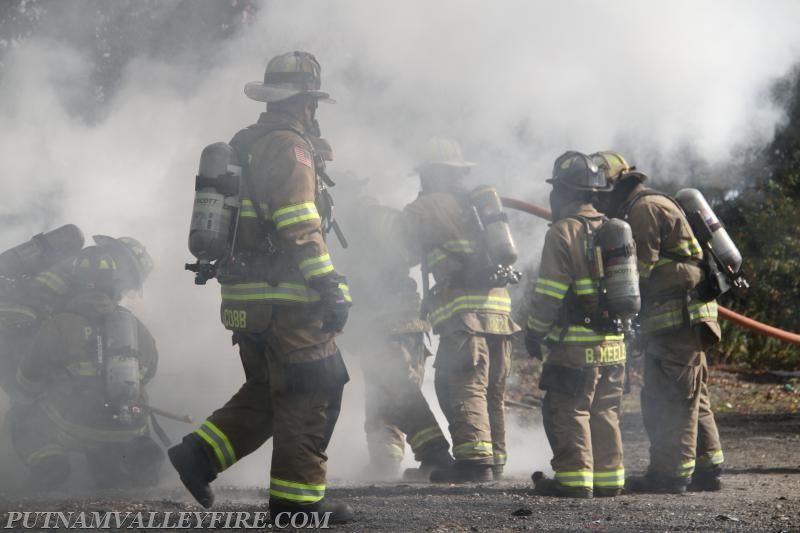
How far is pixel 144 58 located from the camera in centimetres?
1202

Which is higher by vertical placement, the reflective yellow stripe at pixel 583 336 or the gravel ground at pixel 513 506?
the reflective yellow stripe at pixel 583 336

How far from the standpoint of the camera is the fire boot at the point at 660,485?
5.70 metres

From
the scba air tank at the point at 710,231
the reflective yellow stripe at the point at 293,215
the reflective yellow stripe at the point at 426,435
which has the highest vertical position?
the scba air tank at the point at 710,231

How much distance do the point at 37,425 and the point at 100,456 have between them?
436 millimetres

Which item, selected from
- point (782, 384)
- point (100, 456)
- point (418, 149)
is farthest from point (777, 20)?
point (100, 456)

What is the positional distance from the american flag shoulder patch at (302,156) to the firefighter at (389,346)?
7.95ft

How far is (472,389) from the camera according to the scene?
21.1 feet

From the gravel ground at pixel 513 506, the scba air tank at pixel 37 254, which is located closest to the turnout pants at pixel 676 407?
the gravel ground at pixel 513 506

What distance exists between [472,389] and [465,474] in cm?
52

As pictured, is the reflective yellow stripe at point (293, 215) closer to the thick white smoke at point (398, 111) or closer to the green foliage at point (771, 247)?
the thick white smoke at point (398, 111)

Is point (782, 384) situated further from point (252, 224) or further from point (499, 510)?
point (252, 224)

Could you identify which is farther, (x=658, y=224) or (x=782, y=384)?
(x=782, y=384)

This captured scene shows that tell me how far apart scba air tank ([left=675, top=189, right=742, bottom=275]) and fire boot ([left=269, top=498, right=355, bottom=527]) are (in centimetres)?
276

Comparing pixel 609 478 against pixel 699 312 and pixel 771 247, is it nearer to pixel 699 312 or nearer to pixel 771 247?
pixel 699 312
